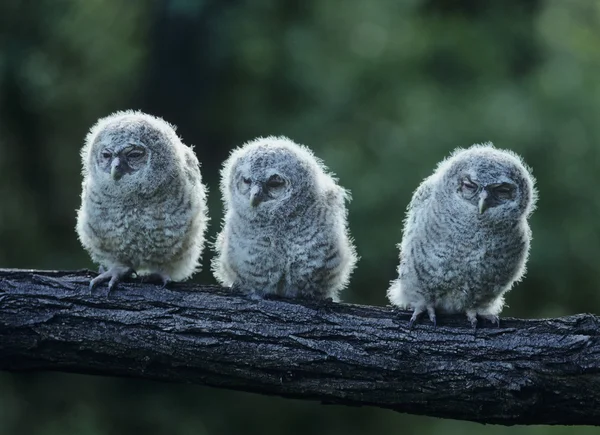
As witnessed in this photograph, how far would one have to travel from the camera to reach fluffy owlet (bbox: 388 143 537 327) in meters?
3.67

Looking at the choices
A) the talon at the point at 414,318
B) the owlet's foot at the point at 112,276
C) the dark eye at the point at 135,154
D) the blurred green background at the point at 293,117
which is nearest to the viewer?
the talon at the point at 414,318

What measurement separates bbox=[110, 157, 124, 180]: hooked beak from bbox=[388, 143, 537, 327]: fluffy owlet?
125cm

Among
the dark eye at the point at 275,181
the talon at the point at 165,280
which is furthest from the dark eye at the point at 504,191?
the talon at the point at 165,280

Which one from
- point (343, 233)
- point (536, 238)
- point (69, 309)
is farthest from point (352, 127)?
point (69, 309)

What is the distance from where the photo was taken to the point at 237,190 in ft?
12.4

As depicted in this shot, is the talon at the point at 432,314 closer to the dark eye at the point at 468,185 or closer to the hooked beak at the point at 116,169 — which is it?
the dark eye at the point at 468,185

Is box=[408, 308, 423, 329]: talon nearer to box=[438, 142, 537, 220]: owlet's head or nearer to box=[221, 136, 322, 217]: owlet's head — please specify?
box=[438, 142, 537, 220]: owlet's head

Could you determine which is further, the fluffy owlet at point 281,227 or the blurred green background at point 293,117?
the blurred green background at point 293,117

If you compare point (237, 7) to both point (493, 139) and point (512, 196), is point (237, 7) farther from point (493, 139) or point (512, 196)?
point (512, 196)

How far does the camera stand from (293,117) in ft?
23.3

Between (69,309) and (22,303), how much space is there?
187 millimetres

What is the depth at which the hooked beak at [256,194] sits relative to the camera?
11.9ft

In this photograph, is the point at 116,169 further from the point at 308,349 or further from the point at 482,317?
the point at 482,317

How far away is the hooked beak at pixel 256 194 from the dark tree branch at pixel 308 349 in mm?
389
